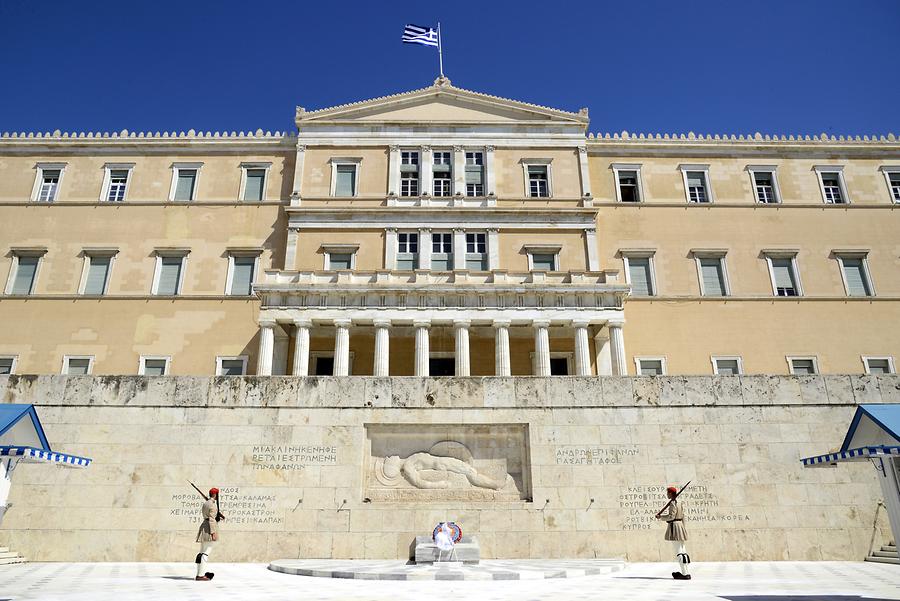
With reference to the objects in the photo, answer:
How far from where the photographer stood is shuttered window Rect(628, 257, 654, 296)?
32719 mm

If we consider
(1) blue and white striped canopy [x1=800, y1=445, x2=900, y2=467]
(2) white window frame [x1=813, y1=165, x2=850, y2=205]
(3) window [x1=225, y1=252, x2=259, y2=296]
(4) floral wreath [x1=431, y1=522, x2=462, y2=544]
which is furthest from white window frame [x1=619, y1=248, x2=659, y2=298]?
(1) blue and white striped canopy [x1=800, y1=445, x2=900, y2=467]

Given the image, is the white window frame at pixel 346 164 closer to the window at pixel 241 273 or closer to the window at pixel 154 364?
the window at pixel 241 273

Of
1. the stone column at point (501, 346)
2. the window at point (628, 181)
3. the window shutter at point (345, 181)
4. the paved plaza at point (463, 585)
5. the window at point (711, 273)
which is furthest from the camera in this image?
the window at point (628, 181)

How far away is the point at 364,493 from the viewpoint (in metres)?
14.8

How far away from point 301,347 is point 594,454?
54.5ft

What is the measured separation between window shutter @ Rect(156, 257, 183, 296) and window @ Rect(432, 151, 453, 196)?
13.9 metres

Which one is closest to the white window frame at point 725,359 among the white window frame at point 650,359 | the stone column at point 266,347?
the white window frame at point 650,359

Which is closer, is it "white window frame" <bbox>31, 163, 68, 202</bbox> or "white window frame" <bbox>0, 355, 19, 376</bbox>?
"white window frame" <bbox>0, 355, 19, 376</bbox>

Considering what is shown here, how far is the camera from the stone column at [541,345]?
2813 centimetres

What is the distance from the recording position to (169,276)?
3266 centimetres

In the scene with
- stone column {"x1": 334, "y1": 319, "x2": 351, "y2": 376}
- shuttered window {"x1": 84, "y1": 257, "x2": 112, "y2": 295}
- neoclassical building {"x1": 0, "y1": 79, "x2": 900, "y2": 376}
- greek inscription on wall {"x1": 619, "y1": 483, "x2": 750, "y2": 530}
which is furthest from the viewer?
shuttered window {"x1": 84, "y1": 257, "x2": 112, "y2": 295}

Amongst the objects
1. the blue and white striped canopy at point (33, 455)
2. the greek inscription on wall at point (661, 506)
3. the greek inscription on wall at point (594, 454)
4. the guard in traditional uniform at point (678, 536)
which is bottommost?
the guard in traditional uniform at point (678, 536)

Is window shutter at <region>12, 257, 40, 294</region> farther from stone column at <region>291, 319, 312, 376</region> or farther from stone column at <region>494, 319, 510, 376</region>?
stone column at <region>494, 319, 510, 376</region>

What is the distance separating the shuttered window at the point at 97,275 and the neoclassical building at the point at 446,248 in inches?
4.4
